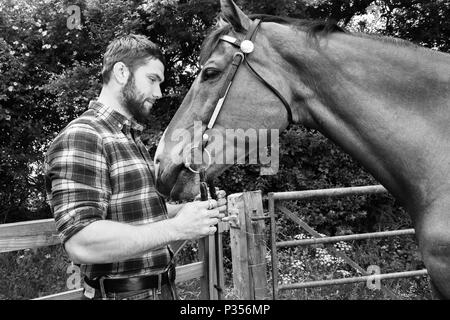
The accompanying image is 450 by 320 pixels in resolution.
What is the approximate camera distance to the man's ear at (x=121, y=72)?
1932 millimetres

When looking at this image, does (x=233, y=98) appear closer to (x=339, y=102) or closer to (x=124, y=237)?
(x=339, y=102)

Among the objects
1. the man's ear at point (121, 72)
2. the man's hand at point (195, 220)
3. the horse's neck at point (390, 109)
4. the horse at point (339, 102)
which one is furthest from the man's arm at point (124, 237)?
the horse's neck at point (390, 109)

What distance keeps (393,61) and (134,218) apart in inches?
58.2

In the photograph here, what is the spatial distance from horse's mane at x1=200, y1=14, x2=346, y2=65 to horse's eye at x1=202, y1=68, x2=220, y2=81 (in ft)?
0.31

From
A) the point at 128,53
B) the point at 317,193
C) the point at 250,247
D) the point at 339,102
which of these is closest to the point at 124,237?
the point at 128,53

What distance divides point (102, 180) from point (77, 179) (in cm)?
11

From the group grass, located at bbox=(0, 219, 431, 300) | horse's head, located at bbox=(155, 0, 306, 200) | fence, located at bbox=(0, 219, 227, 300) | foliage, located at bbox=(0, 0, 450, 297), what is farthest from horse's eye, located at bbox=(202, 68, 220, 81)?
foliage, located at bbox=(0, 0, 450, 297)

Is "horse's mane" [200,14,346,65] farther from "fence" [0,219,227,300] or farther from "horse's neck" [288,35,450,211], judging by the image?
"fence" [0,219,227,300]

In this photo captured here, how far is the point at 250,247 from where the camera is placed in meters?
3.47

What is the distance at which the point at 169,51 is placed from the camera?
730 centimetres

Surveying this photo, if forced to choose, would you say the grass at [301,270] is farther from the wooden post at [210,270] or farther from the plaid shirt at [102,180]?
the plaid shirt at [102,180]

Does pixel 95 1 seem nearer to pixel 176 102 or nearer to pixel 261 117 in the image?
pixel 176 102

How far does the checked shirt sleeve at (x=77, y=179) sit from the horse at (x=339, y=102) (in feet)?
1.23
